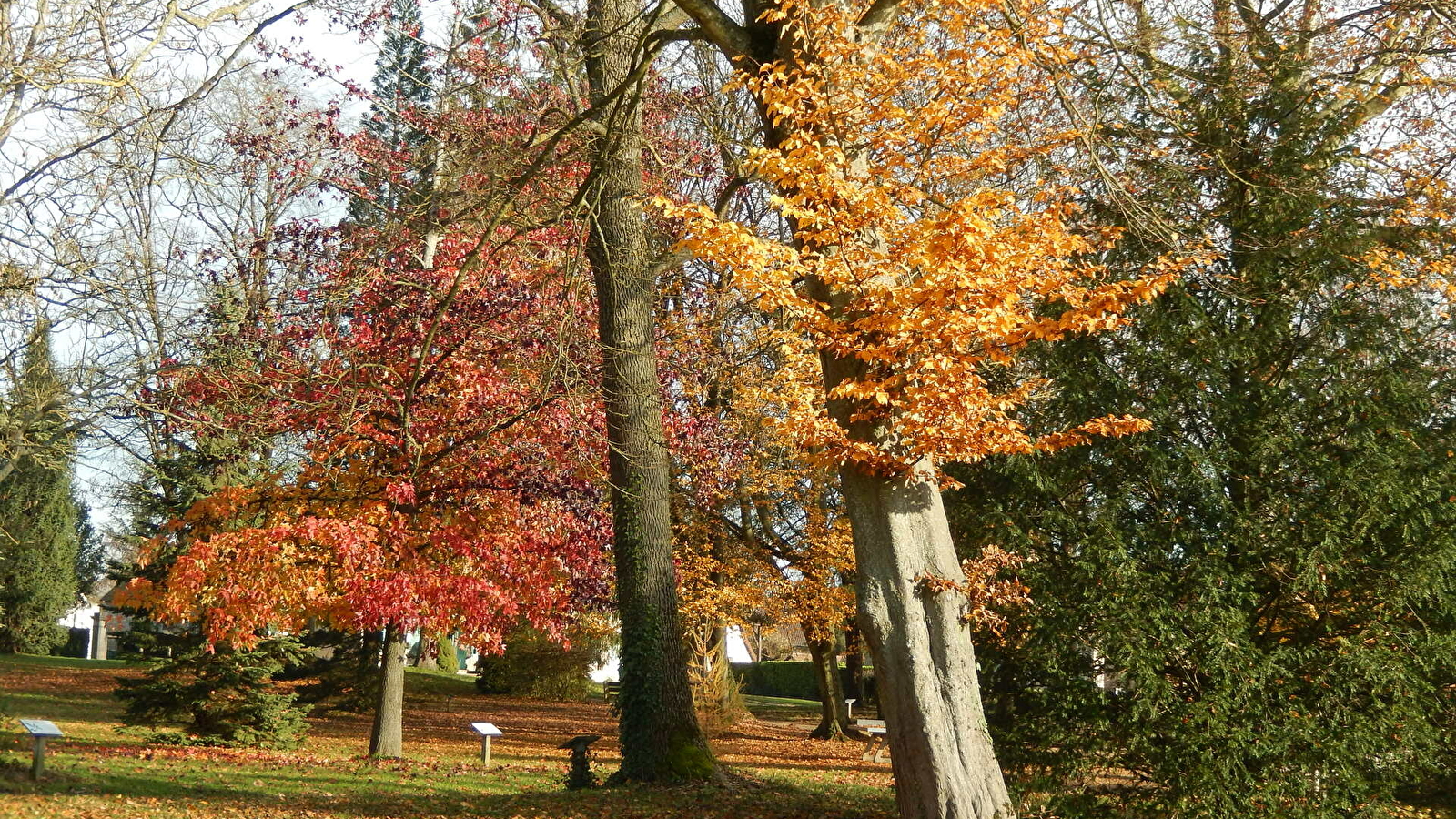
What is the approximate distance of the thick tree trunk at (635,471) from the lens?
1034 centimetres

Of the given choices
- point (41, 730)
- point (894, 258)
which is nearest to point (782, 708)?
point (41, 730)

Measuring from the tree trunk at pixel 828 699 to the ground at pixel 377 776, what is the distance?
2.28ft

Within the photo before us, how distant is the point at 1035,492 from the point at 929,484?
1386 mm

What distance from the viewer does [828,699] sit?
64.1 feet

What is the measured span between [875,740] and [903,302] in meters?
13.6

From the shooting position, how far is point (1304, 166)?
319 inches

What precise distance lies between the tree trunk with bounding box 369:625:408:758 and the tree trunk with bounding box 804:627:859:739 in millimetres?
7483

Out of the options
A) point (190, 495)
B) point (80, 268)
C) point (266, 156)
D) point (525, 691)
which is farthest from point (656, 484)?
point (525, 691)

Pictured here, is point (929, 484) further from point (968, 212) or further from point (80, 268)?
point (80, 268)

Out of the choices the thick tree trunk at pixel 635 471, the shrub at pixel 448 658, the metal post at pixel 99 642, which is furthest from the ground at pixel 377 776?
the metal post at pixel 99 642

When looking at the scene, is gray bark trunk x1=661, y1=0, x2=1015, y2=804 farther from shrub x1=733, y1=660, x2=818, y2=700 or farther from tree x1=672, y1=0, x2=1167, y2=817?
shrub x1=733, y1=660, x2=818, y2=700

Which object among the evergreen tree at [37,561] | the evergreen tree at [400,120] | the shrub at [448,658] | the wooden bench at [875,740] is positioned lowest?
the wooden bench at [875,740]

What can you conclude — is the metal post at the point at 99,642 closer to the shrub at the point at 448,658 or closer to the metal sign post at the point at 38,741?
the shrub at the point at 448,658

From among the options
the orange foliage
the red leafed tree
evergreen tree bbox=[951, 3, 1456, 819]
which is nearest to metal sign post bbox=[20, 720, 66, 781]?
the red leafed tree
